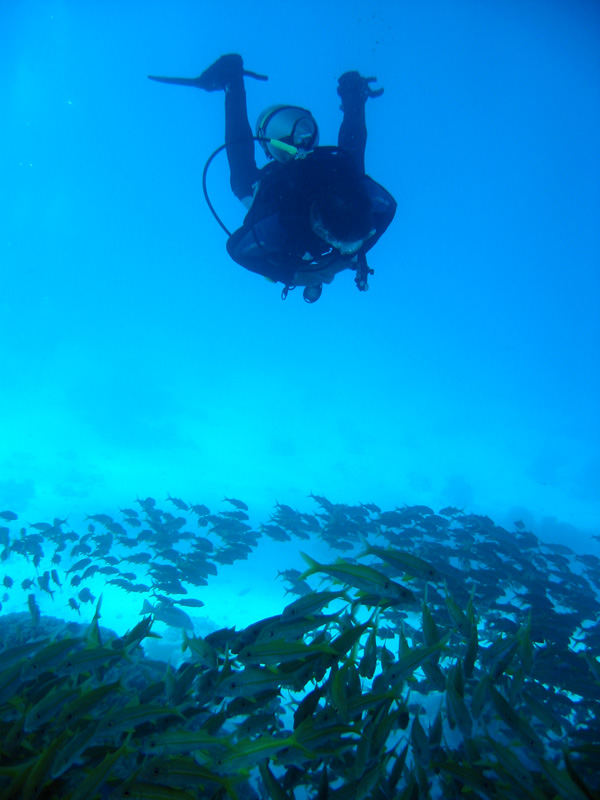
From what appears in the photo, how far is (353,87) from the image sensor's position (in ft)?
23.8

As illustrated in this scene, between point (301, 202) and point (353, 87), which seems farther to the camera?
point (353, 87)

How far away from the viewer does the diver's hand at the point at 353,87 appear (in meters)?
7.21

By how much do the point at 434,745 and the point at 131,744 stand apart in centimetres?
220

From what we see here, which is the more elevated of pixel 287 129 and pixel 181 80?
pixel 181 80

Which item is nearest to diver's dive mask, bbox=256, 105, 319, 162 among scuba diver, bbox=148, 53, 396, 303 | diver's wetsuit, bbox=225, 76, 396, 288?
scuba diver, bbox=148, 53, 396, 303

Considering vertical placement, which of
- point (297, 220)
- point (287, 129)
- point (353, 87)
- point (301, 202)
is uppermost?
point (353, 87)

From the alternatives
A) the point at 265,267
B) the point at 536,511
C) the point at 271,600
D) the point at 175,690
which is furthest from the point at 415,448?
the point at 175,690

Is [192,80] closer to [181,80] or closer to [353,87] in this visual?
[181,80]

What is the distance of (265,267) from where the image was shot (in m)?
6.05

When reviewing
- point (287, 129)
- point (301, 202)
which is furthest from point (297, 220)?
point (287, 129)

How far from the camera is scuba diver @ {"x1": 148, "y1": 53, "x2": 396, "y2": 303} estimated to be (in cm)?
510

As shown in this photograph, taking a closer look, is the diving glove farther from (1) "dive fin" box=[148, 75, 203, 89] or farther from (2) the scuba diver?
(1) "dive fin" box=[148, 75, 203, 89]

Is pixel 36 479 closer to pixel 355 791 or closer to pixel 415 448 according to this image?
pixel 355 791

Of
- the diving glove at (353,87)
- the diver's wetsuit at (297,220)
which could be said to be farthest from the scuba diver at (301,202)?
the diving glove at (353,87)
